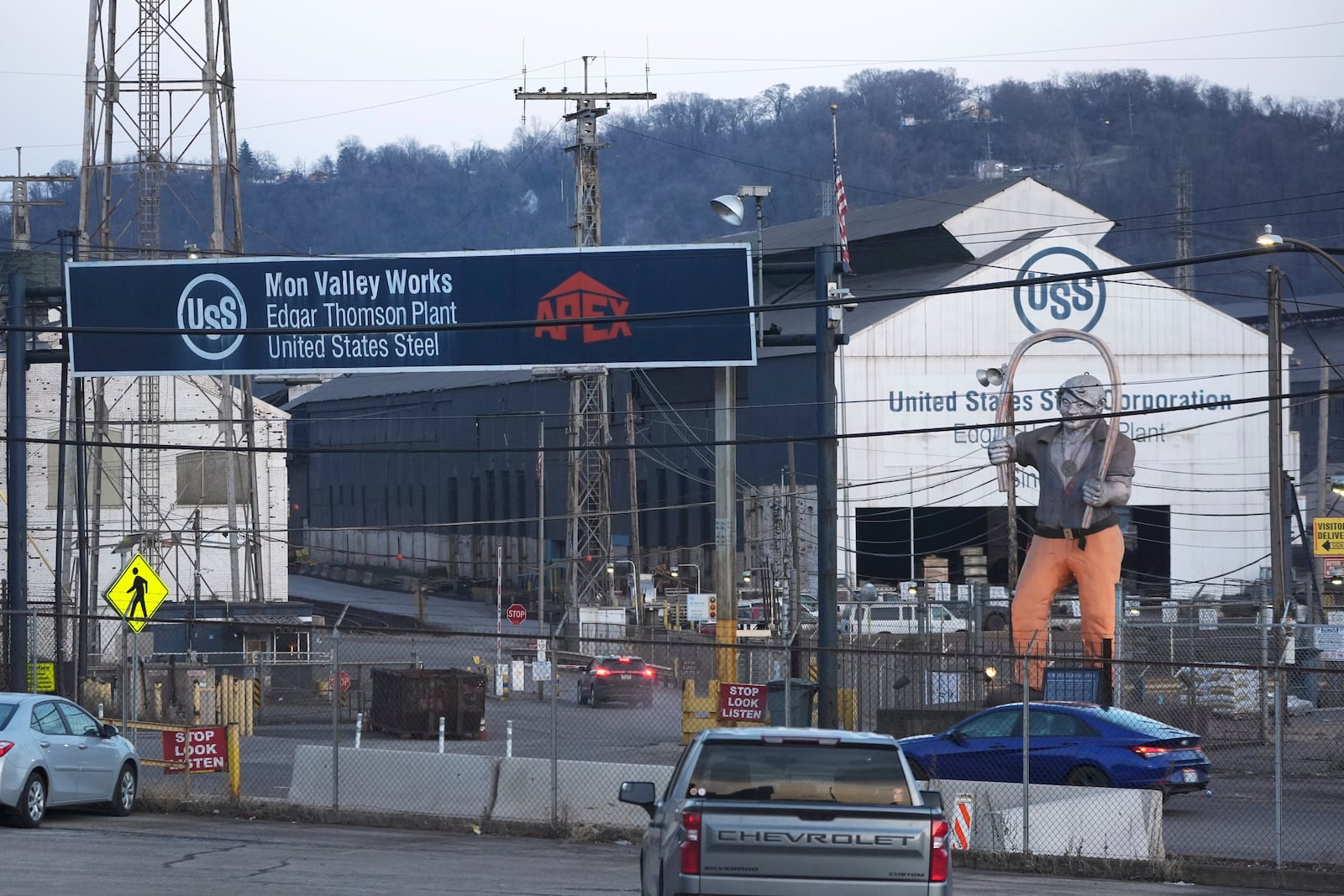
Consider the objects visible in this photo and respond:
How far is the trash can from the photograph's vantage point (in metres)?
20.6

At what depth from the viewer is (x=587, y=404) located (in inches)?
1922

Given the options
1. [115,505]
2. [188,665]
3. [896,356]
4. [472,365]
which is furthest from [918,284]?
[472,365]

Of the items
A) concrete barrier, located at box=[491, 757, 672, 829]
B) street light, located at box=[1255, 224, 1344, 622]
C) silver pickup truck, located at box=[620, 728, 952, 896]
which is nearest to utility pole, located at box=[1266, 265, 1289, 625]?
street light, located at box=[1255, 224, 1344, 622]

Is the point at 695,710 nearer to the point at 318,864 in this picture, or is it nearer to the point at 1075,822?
the point at 1075,822

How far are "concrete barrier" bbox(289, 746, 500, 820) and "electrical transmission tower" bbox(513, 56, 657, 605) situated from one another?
26.7 m

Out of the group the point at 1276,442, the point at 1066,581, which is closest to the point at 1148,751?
the point at 1066,581

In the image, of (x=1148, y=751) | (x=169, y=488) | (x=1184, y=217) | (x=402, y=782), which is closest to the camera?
(x=402, y=782)

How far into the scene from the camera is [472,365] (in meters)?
22.3

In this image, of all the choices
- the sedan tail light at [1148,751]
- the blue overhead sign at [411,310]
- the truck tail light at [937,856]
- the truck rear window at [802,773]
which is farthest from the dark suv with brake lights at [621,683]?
the truck tail light at [937,856]

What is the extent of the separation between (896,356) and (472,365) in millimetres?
42046

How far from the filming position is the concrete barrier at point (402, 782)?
18.0 m

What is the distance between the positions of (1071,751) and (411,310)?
35.3 feet

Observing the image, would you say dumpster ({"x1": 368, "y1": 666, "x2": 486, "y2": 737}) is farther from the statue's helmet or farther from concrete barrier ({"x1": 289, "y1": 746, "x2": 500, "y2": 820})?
concrete barrier ({"x1": 289, "y1": 746, "x2": 500, "y2": 820})

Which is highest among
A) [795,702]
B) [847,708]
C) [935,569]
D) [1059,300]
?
[1059,300]
